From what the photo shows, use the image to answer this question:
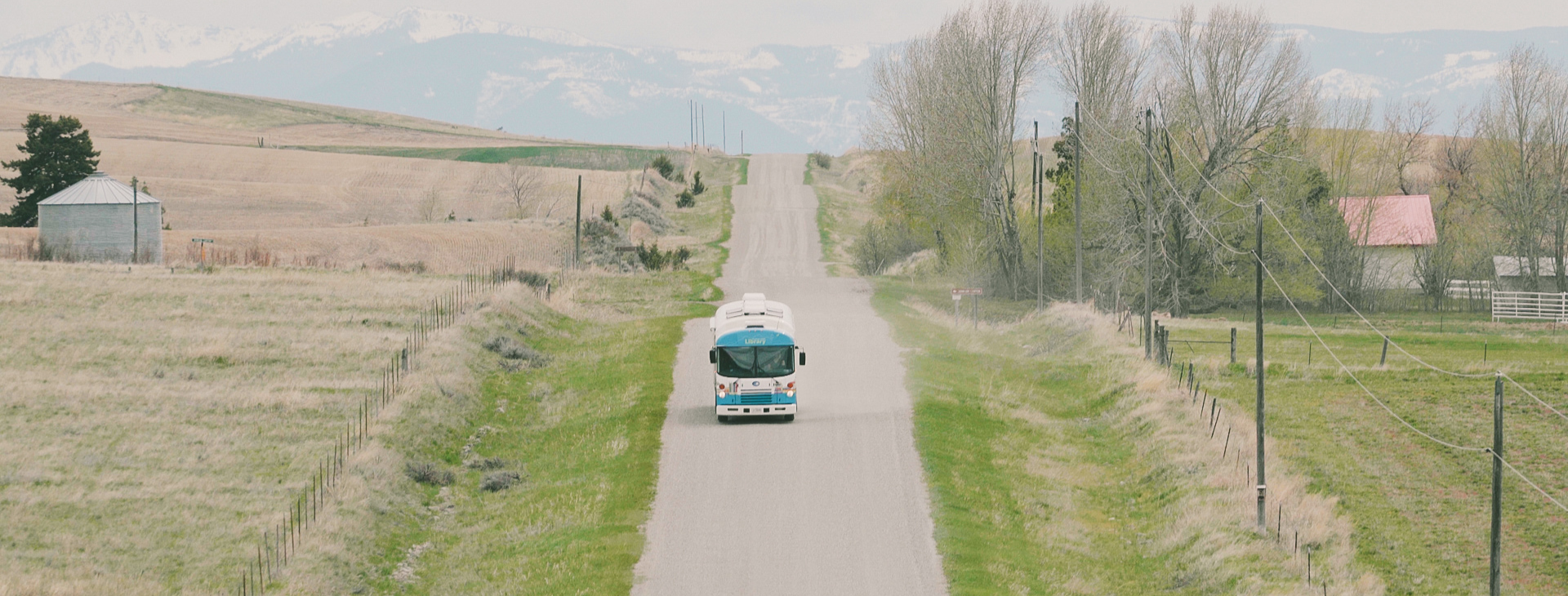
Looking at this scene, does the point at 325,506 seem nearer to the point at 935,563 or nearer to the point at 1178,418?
the point at 935,563

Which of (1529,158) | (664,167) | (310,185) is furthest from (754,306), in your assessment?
(310,185)

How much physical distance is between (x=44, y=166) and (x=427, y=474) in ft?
214

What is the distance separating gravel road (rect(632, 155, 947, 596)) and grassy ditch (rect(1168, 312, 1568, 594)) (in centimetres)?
963

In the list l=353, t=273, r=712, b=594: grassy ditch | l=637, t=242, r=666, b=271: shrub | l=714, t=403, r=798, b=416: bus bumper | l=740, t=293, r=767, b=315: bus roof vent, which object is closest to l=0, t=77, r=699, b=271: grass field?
l=637, t=242, r=666, b=271: shrub

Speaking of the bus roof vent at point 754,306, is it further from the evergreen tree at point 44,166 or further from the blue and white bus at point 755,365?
the evergreen tree at point 44,166

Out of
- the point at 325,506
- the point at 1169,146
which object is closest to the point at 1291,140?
the point at 1169,146

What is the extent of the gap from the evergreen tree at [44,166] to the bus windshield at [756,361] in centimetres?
6466

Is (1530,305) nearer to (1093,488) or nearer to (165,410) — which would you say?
(1093,488)

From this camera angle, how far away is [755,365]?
34312 mm

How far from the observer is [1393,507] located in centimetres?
3052

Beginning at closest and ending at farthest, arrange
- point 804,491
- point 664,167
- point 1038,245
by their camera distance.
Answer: point 804,491
point 1038,245
point 664,167

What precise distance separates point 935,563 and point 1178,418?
14911 millimetres

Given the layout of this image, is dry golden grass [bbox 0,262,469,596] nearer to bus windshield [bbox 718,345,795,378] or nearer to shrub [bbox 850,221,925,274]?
bus windshield [bbox 718,345,795,378]

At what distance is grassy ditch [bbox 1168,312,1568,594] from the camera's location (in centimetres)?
2725
